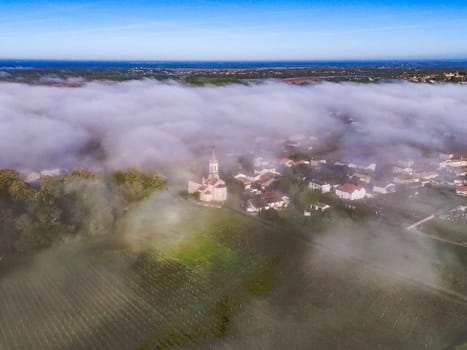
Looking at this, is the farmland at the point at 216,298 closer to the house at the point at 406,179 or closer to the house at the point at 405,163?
the house at the point at 406,179

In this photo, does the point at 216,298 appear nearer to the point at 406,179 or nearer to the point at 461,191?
the point at 461,191

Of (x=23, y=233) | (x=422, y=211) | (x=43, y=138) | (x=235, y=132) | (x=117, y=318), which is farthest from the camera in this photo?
(x=235, y=132)

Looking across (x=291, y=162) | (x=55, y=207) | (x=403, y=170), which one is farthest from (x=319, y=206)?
(x=55, y=207)

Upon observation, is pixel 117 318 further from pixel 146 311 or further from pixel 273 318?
pixel 273 318

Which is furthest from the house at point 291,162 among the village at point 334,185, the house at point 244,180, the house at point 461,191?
the house at point 461,191

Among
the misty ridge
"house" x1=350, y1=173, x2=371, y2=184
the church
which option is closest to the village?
the church

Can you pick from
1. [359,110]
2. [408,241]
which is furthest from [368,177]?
[359,110]
